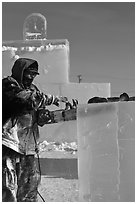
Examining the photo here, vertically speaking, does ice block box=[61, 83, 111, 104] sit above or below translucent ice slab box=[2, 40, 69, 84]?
below

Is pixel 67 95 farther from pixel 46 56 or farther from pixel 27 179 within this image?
pixel 27 179

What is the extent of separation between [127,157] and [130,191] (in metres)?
0.23

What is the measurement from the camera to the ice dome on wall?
326 inches

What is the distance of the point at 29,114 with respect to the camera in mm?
3320

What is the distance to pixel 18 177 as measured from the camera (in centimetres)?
339

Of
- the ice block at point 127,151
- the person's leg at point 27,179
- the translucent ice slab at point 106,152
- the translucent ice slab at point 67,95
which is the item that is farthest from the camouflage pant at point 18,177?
the translucent ice slab at point 67,95

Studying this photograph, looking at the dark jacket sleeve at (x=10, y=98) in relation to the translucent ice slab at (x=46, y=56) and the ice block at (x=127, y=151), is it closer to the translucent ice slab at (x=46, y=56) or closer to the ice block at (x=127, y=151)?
the ice block at (x=127, y=151)

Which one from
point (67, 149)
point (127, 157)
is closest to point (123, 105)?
point (127, 157)

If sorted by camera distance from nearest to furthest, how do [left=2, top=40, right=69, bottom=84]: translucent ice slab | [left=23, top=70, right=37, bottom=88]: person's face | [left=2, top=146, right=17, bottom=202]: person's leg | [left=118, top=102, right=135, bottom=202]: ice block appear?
[left=118, top=102, right=135, bottom=202]: ice block
[left=2, top=146, right=17, bottom=202]: person's leg
[left=23, top=70, right=37, bottom=88]: person's face
[left=2, top=40, right=69, bottom=84]: translucent ice slab

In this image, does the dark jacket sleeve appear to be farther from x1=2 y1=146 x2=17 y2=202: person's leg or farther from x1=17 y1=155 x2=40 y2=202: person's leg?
x1=17 y1=155 x2=40 y2=202: person's leg

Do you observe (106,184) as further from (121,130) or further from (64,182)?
(64,182)

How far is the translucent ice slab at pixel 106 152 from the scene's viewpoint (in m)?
2.69

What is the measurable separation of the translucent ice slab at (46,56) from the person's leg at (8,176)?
16.8ft

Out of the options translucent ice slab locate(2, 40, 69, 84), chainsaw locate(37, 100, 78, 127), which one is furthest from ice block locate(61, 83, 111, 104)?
chainsaw locate(37, 100, 78, 127)
